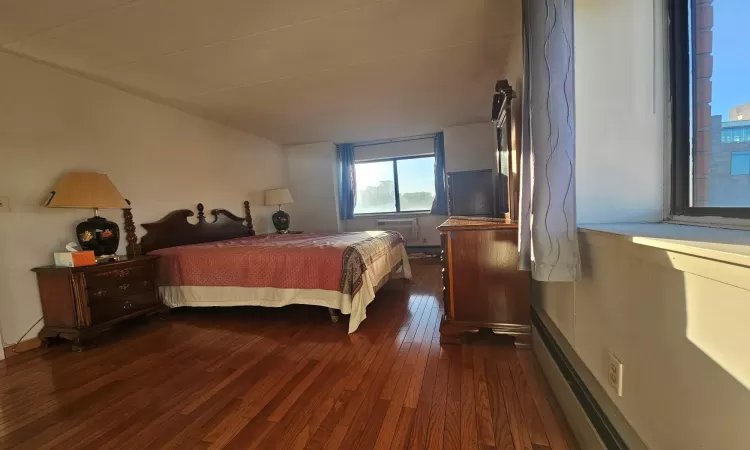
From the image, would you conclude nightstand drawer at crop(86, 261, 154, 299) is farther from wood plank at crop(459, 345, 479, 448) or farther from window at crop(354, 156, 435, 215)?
window at crop(354, 156, 435, 215)

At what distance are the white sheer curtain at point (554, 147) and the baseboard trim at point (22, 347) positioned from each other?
3.56m

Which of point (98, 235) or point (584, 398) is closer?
point (584, 398)

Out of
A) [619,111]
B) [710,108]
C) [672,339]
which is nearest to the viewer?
[672,339]

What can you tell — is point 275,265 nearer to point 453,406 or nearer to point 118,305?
point 118,305

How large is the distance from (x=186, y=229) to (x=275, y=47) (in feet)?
7.94

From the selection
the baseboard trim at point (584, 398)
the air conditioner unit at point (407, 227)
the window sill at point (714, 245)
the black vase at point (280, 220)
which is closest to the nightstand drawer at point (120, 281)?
the black vase at point (280, 220)

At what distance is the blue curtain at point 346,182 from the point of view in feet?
19.1

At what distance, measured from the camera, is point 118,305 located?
8.23ft

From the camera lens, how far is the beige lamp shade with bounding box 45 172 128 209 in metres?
2.34

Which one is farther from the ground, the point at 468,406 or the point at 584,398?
the point at 584,398

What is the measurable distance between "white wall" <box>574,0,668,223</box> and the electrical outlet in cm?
60

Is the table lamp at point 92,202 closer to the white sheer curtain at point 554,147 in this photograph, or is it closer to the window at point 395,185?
the white sheer curtain at point 554,147

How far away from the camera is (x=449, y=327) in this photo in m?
2.08

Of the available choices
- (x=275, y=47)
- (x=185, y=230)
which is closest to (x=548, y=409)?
(x=275, y=47)
